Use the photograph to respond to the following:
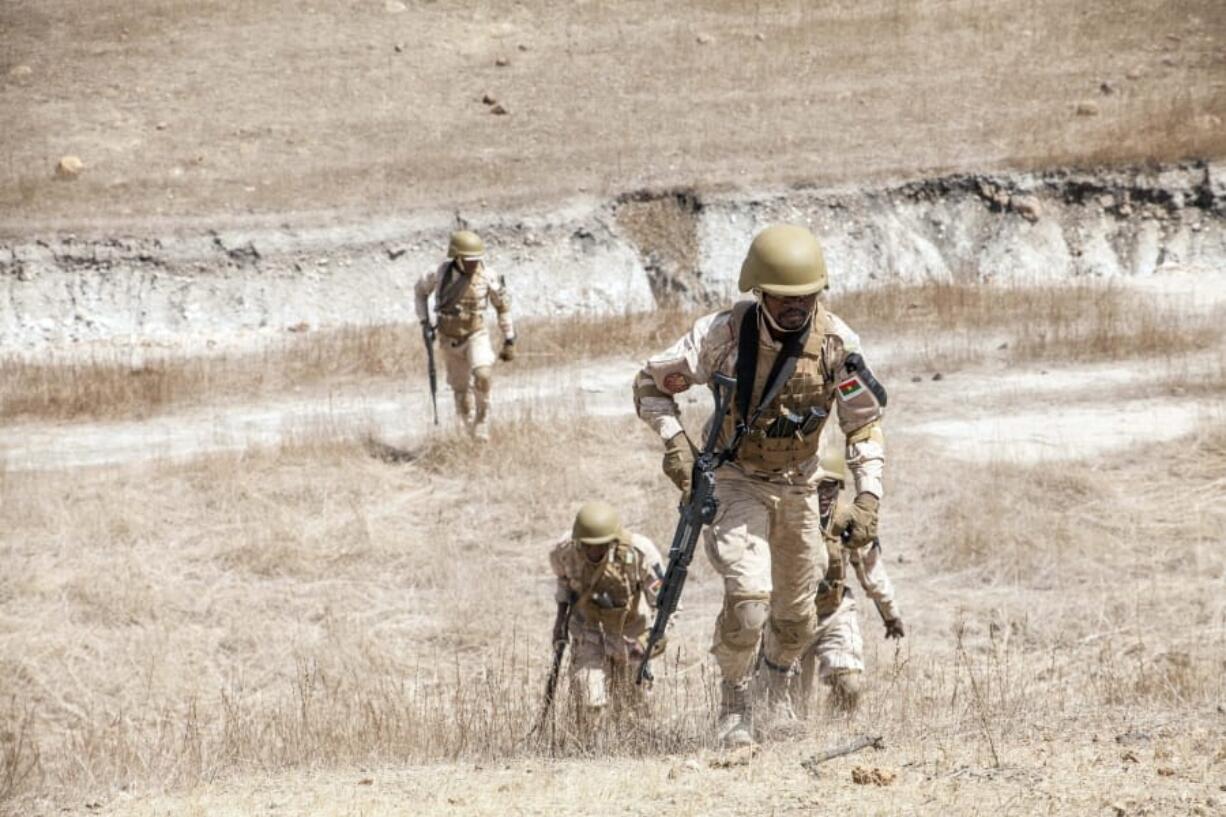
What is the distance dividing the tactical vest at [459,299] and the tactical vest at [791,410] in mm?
6413

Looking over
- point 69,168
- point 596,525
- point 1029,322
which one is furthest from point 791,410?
point 69,168

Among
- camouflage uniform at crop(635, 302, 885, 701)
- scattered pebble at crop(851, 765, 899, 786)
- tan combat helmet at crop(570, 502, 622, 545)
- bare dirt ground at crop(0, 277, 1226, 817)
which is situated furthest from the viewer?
tan combat helmet at crop(570, 502, 622, 545)

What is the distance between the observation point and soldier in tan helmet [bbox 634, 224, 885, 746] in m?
5.43

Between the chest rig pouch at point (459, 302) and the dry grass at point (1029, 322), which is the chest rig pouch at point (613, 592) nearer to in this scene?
the chest rig pouch at point (459, 302)

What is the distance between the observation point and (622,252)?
2100 cm

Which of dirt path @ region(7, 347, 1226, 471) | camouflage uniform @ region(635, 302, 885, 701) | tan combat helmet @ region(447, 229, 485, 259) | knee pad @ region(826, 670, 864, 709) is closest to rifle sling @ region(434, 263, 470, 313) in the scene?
tan combat helmet @ region(447, 229, 485, 259)

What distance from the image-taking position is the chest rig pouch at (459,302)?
1175cm

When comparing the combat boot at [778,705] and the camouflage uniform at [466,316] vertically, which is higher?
the camouflage uniform at [466,316]

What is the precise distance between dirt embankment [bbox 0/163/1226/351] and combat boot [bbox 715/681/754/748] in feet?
47.2

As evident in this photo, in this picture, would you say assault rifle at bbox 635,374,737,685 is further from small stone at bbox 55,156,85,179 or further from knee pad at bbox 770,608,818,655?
small stone at bbox 55,156,85,179

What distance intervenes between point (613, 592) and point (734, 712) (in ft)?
4.38

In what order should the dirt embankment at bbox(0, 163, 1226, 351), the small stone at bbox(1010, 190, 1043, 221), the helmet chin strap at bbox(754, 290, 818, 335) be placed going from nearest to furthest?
the helmet chin strap at bbox(754, 290, 818, 335), the dirt embankment at bbox(0, 163, 1226, 351), the small stone at bbox(1010, 190, 1043, 221)

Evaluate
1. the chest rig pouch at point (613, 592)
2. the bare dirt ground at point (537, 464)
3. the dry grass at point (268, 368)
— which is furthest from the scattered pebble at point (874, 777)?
the dry grass at point (268, 368)

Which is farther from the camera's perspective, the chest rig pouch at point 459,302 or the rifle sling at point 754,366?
the chest rig pouch at point 459,302
